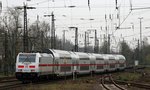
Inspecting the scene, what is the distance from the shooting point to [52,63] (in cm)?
4034

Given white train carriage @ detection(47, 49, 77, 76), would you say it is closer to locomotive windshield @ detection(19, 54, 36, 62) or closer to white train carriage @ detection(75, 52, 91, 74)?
white train carriage @ detection(75, 52, 91, 74)

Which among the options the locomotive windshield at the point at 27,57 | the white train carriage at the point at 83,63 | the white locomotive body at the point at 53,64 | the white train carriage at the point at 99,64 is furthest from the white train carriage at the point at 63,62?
the white train carriage at the point at 99,64

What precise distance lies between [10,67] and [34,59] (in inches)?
1283

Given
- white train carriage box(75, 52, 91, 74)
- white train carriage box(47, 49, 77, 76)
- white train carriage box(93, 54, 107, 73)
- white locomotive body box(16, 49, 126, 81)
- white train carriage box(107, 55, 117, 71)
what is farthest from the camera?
white train carriage box(107, 55, 117, 71)

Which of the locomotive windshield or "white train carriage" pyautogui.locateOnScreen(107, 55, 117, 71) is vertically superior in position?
the locomotive windshield

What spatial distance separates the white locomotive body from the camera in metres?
36.1

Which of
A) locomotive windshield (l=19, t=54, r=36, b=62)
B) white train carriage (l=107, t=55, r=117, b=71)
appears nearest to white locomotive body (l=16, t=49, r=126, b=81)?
locomotive windshield (l=19, t=54, r=36, b=62)

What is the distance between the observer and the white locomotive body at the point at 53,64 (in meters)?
36.1

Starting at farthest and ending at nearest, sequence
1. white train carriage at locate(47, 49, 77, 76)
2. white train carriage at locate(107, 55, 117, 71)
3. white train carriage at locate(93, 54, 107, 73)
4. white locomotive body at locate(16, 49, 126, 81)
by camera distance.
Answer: white train carriage at locate(107, 55, 117, 71) → white train carriage at locate(93, 54, 107, 73) → white train carriage at locate(47, 49, 77, 76) → white locomotive body at locate(16, 49, 126, 81)

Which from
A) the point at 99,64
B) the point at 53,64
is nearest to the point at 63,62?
the point at 53,64

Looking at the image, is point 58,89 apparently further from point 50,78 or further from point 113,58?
point 113,58

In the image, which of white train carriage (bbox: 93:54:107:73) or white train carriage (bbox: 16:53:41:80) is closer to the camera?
white train carriage (bbox: 16:53:41:80)

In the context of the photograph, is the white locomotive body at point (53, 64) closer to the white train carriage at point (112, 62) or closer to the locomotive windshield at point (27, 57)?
the locomotive windshield at point (27, 57)

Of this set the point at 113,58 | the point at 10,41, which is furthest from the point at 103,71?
the point at 10,41
